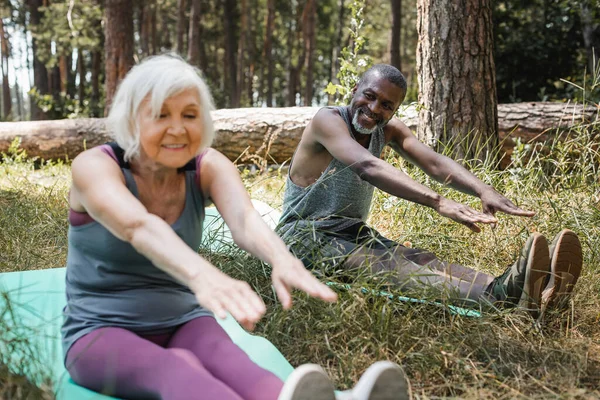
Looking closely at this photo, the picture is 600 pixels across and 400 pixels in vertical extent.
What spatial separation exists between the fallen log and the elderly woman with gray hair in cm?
330

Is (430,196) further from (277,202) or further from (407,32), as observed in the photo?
(407,32)

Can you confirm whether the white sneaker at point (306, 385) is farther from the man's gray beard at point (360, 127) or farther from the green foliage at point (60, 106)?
the green foliage at point (60, 106)

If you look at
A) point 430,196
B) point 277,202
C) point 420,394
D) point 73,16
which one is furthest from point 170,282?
point 73,16

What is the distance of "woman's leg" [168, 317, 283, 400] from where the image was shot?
1.92m

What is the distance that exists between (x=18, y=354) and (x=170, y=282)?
0.60 m

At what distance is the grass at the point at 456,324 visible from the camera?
2551 mm

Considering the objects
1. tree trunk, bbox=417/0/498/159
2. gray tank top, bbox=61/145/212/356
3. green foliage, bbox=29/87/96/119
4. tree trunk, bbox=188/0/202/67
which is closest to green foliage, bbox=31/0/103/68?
green foliage, bbox=29/87/96/119

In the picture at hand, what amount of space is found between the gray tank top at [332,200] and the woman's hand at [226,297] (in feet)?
5.95

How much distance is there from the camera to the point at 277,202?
17.6 feet

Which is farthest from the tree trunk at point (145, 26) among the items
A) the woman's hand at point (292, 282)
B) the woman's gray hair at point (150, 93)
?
the woman's hand at point (292, 282)

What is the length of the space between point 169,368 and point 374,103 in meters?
2.01

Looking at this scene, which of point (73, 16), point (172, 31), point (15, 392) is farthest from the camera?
point (172, 31)

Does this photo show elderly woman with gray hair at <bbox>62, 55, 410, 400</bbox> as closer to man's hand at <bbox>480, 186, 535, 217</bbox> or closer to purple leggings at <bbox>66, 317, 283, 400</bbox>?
purple leggings at <bbox>66, 317, 283, 400</bbox>

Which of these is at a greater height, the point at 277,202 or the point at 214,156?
the point at 214,156
